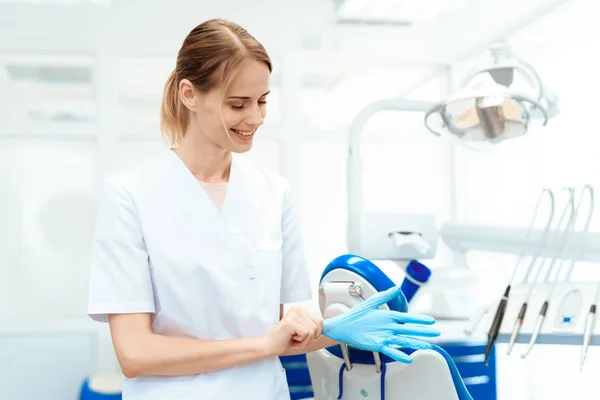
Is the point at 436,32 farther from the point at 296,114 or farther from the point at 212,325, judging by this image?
the point at 212,325

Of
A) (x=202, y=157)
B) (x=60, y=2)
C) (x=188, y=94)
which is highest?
(x=60, y=2)

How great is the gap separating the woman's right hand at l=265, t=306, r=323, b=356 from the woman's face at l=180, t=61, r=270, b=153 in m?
0.32

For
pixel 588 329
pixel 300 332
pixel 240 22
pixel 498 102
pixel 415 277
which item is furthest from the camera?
pixel 240 22

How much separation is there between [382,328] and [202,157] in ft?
1.52

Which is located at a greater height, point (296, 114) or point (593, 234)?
point (296, 114)

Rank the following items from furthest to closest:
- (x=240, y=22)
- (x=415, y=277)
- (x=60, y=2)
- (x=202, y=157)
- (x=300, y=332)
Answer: (x=240, y=22) < (x=60, y=2) < (x=415, y=277) < (x=202, y=157) < (x=300, y=332)

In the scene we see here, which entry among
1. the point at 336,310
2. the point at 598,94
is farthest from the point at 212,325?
the point at 598,94

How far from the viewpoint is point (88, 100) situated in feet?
11.9

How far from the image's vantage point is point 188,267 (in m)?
1.09

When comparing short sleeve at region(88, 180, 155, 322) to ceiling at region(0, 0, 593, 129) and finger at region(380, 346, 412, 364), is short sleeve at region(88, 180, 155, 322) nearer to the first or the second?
finger at region(380, 346, 412, 364)

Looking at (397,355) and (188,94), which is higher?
(188,94)

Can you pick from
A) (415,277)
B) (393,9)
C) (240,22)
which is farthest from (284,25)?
(415,277)

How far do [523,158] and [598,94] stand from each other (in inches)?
25.3

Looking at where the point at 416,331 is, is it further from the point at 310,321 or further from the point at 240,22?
the point at 240,22
